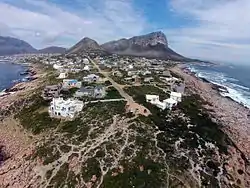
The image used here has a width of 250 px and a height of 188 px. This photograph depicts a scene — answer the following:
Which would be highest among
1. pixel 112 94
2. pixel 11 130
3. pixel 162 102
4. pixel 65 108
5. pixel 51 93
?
pixel 65 108

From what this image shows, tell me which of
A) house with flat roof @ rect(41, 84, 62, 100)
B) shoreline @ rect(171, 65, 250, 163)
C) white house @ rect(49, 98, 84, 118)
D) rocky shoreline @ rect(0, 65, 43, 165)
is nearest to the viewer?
rocky shoreline @ rect(0, 65, 43, 165)

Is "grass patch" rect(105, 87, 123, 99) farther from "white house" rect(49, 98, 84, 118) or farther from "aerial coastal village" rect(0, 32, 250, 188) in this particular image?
"white house" rect(49, 98, 84, 118)

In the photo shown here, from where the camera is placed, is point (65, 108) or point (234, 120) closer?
point (65, 108)

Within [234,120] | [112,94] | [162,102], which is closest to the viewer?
[162,102]

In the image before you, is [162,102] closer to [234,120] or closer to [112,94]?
[112,94]

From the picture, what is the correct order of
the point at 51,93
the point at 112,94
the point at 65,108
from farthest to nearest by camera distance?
the point at 51,93
the point at 112,94
the point at 65,108

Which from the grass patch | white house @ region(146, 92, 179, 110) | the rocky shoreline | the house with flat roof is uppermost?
white house @ region(146, 92, 179, 110)

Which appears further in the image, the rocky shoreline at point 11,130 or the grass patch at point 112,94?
the grass patch at point 112,94

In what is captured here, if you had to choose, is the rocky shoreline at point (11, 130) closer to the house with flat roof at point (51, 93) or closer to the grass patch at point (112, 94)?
the house with flat roof at point (51, 93)

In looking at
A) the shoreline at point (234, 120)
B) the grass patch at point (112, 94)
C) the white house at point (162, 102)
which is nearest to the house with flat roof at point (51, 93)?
the grass patch at point (112, 94)

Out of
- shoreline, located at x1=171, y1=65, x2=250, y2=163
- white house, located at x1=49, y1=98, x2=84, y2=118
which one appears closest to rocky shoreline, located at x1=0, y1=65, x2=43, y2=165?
white house, located at x1=49, y1=98, x2=84, y2=118

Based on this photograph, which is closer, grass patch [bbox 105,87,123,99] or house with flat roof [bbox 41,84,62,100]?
grass patch [bbox 105,87,123,99]

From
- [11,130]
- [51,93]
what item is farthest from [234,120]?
[11,130]
